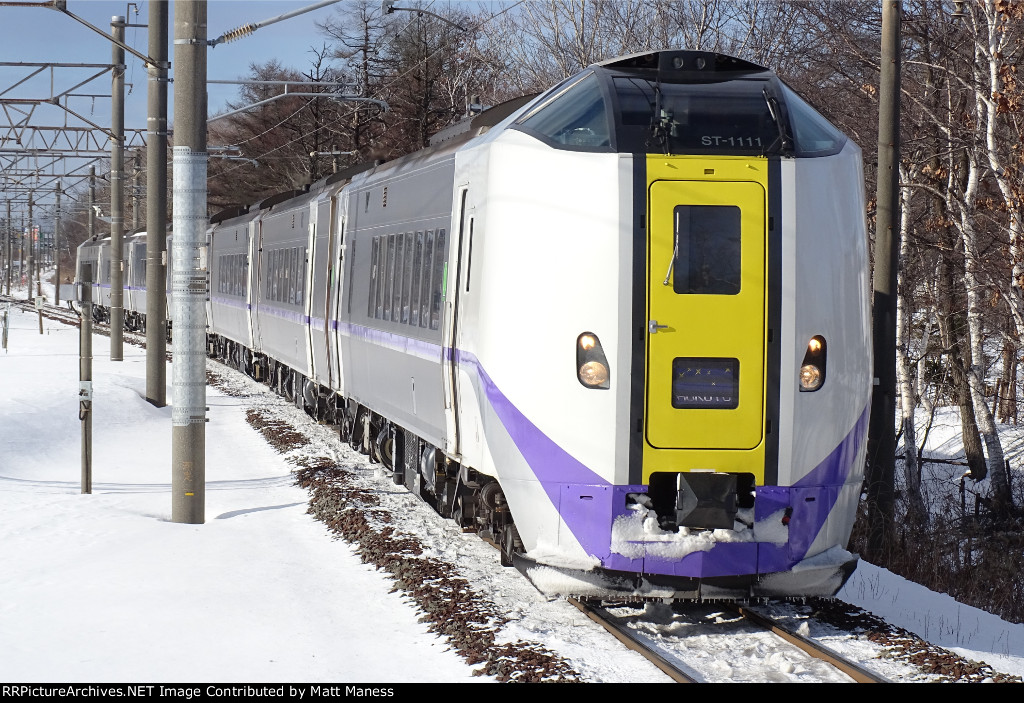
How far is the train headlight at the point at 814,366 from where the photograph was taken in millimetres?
7363

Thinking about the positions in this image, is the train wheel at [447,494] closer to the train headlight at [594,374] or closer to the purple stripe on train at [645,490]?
the purple stripe on train at [645,490]

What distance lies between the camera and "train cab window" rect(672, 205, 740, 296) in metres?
7.29

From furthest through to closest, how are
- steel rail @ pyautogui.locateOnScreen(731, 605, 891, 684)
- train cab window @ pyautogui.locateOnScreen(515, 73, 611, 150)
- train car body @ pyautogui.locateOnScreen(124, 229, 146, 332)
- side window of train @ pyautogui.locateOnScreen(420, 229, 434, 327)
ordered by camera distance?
train car body @ pyautogui.locateOnScreen(124, 229, 146, 332) < side window of train @ pyautogui.locateOnScreen(420, 229, 434, 327) < train cab window @ pyautogui.locateOnScreen(515, 73, 611, 150) < steel rail @ pyautogui.locateOnScreen(731, 605, 891, 684)

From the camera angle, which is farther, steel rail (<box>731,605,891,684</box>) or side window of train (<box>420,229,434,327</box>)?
side window of train (<box>420,229,434,327</box>)

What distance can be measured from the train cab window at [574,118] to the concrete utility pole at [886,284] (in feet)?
16.1

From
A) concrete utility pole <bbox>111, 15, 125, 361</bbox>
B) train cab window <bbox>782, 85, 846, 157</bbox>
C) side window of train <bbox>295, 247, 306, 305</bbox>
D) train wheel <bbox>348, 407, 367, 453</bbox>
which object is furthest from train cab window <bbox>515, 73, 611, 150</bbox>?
concrete utility pole <bbox>111, 15, 125, 361</bbox>

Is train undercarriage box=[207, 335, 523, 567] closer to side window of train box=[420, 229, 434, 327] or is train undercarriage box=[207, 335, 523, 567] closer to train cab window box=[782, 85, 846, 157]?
side window of train box=[420, 229, 434, 327]

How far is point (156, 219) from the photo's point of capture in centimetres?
1903

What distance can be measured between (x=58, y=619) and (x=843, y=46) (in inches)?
627

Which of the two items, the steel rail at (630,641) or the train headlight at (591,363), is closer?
the steel rail at (630,641)
